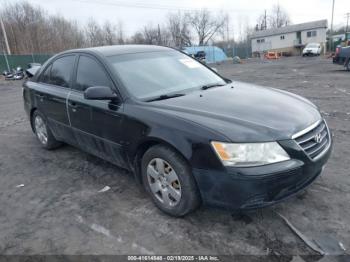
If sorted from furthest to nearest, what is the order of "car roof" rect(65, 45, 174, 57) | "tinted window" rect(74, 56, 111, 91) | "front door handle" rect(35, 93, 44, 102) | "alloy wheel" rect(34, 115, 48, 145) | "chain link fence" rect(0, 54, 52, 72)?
"chain link fence" rect(0, 54, 52, 72)
"alloy wheel" rect(34, 115, 48, 145)
"front door handle" rect(35, 93, 44, 102)
"car roof" rect(65, 45, 174, 57)
"tinted window" rect(74, 56, 111, 91)

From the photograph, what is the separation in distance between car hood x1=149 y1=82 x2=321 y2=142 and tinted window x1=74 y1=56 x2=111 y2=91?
2.75 feet

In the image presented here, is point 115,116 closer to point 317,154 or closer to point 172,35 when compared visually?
point 317,154

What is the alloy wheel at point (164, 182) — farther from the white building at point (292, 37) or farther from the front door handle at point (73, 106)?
the white building at point (292, 37)

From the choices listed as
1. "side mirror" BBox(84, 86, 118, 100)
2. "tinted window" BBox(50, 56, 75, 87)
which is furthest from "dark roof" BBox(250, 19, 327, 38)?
"side mirror" BBox(84, 86, 118, 100)

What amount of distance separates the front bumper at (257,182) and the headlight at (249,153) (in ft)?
0.16

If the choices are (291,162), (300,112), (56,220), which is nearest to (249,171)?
(291,162)

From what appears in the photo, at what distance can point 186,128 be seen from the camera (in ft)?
8.38

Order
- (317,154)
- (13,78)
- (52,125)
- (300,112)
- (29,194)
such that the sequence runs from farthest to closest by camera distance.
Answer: (13,78), (52,125), (29,194), (300,112), (317,154)

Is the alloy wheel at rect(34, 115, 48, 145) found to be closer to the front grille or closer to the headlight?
the headlight

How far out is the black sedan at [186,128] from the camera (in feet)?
7.80

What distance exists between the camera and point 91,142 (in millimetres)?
3736

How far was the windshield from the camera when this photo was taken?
3254mm

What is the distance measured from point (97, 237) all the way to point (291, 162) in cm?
180

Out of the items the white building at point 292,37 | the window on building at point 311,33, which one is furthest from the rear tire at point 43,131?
the window on building at point 311,33
